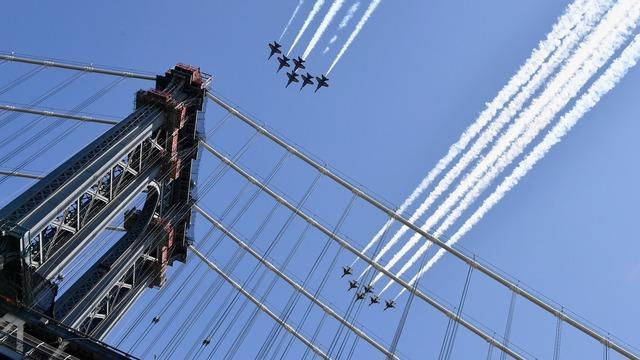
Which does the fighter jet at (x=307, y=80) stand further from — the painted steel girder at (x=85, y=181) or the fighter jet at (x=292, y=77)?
the painted steel girder at (x=85, y=181)

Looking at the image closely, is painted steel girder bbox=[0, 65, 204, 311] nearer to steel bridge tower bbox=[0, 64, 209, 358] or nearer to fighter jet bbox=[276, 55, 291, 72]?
steel bridge tower bbox=[0, 64, 209, 358]

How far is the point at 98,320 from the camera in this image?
32.2m

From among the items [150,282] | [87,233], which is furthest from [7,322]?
[150,282]

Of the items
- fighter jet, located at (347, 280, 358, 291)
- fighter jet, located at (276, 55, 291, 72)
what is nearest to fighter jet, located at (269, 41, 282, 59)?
fighter jet, located at (276, 55, 291, 72)

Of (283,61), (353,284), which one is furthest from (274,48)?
(353,284)

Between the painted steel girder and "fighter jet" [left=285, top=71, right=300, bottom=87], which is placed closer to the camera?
the painted steel girder

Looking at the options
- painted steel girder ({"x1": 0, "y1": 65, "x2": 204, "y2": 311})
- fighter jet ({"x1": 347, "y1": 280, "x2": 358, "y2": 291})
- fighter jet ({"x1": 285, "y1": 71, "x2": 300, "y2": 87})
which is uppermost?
fighter jet ({"x1": 285, "y1": 71, "x2": 300, "y2": 87})

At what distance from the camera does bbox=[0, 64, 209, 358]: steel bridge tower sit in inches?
893

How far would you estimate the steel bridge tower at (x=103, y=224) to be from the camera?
2267 centimetres

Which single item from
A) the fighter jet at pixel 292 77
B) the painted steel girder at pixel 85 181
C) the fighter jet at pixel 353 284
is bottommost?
the painted steel girder at pixel 85 181

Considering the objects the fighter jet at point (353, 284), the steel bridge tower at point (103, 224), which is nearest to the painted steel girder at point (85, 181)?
the steel bridge tower at point (103, 224)

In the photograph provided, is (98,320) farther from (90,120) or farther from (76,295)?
(90,120)

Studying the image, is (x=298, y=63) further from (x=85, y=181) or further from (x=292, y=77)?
(x=85, y=181)

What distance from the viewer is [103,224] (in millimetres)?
27734
